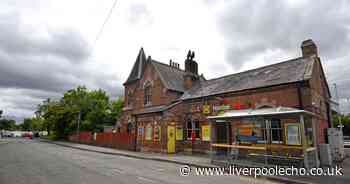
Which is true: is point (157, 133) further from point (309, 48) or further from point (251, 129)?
point (309, 48)

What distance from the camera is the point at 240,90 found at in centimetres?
1619

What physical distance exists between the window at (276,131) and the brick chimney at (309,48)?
644 cm

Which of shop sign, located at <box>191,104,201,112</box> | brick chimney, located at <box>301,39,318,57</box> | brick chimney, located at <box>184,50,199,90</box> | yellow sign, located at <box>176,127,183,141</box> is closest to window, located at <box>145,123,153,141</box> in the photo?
yellow sign, located at <box>176,127,183,141</box>

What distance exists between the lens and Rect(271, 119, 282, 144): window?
1375cm

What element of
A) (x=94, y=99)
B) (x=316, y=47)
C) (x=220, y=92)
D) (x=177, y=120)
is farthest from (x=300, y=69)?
(x=94, y=99)

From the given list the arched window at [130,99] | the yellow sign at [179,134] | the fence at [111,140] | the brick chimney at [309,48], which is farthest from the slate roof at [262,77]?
the arched window at [130,99]

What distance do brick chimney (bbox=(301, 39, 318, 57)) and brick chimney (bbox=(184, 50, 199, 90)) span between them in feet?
39.0

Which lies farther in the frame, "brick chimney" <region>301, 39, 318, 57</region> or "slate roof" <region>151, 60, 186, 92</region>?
"slate roof" <region>151, 60, 186, 92</region>

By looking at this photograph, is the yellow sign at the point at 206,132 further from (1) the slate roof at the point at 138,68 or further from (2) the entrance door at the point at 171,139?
(1) the slate roof at the point at 138,68

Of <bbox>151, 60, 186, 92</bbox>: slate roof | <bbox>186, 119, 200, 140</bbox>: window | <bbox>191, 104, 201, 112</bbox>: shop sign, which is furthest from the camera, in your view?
<bbox>151, 60, 186, 92</bbox>: slate roof

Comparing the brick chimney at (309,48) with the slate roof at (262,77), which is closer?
the slate roof at (262,77)

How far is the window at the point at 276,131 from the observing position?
1375cm

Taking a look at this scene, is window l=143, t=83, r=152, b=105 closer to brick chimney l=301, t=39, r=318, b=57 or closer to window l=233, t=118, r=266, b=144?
window l=233, t=118, r=266, b=144

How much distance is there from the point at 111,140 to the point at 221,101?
15610mm
